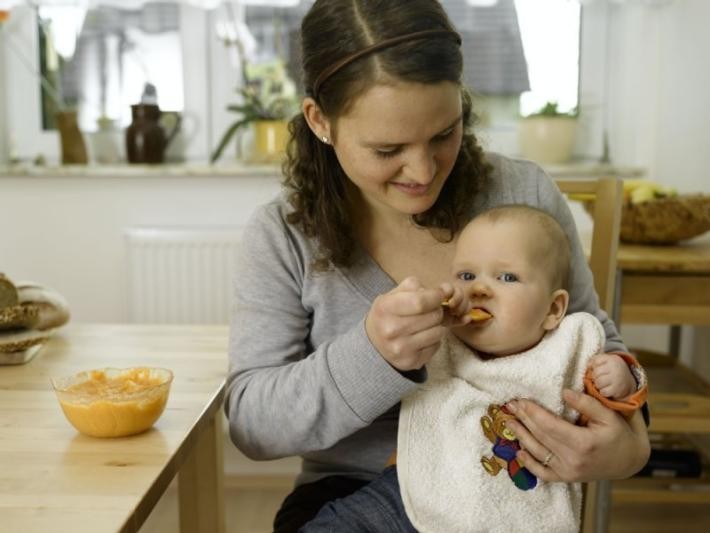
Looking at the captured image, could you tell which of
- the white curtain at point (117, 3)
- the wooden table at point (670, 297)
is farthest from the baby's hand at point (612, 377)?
the white curtain at point (117, 3)

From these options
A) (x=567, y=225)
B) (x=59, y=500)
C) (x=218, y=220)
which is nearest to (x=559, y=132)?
(x=218, y=220)

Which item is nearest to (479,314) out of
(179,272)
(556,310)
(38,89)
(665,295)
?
(556,310)

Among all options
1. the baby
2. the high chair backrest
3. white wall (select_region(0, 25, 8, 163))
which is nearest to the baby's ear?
the baby

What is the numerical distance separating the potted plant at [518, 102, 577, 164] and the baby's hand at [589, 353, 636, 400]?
168cm

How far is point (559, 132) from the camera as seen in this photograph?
274cm

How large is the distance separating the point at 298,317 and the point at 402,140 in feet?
1.12

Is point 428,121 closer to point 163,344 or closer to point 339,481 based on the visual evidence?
point 339,481

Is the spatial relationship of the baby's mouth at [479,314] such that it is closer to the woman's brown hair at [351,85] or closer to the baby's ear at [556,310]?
the baby's ear at [556,310]

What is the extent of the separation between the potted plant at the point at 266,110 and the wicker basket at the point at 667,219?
1093 millimetres

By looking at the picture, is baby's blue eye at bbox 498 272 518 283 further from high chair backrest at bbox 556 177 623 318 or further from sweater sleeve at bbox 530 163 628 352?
high chair backrest at bbox 556 177 623 318

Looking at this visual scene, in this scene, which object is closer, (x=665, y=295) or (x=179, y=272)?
(x=665, y=295)

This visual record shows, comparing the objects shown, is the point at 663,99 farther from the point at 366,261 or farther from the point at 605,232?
the point at 366,261

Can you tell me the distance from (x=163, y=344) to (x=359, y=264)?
0.46 m

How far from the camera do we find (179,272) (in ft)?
8.75
